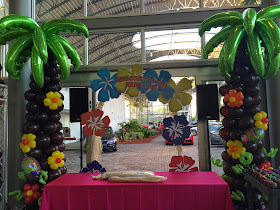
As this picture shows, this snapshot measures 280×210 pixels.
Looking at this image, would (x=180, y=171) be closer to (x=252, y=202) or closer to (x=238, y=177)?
(x=238, y=177)

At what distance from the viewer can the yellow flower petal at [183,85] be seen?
3363 millimetres

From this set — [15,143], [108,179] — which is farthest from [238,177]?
[15,143]

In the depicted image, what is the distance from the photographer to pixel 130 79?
11.3 ft

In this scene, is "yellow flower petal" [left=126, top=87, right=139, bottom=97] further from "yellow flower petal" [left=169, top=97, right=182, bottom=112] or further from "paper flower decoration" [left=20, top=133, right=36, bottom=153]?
"paper flower decoration" [left=20, top=133, right=36, bottom=153]

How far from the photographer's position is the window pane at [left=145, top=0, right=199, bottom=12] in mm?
4223

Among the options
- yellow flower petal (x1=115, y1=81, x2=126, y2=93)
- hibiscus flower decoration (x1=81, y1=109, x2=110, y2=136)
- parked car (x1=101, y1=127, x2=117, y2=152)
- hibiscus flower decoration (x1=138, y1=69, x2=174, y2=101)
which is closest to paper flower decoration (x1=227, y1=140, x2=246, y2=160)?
hibiscus flower decoration (x1=138, y1=69, x2=174, y2=101)

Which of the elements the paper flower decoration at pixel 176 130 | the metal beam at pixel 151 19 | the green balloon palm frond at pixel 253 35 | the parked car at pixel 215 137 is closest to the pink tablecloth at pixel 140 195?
the paper flower decoration at pixel 176 130

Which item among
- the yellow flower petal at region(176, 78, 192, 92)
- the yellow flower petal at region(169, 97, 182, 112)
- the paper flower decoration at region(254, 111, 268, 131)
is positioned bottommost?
the paper flower decoration at region(254, 111, 268, 131)

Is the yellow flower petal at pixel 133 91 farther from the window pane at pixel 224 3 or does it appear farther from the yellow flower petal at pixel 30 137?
the window pane at pixel 224 3

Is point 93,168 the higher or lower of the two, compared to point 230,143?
lower

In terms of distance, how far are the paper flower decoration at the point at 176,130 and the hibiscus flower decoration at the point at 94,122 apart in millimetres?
1032

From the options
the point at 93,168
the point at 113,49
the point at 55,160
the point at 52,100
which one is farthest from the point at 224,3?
the point at 55,160

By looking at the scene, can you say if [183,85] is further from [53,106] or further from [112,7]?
[112,7]

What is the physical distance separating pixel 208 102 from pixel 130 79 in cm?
143
